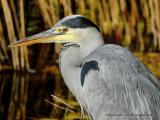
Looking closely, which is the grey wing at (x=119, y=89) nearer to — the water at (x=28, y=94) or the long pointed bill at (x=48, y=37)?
the long pointed bill at (x=48, y=37)

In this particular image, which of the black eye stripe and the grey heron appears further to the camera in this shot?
the black eye stripe

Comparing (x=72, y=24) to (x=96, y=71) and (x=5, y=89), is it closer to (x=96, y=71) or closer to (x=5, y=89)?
(x=96, y=71)

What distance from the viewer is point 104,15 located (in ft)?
25.3

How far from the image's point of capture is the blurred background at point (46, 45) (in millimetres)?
6508

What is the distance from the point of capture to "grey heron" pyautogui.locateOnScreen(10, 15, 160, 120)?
4246 mm

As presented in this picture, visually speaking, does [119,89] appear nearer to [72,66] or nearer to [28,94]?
[72,66]

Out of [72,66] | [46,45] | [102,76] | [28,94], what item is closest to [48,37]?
[72,66]

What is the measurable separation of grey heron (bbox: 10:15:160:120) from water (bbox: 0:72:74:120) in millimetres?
1138

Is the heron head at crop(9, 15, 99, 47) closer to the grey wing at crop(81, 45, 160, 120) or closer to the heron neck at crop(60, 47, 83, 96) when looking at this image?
the heron neck at crop(60, 47, 83, 96)

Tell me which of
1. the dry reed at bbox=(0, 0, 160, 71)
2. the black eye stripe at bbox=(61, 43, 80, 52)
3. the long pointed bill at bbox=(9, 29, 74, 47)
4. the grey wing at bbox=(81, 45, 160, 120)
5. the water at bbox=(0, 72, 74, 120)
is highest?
the long pointed bill at bbox=(9, 29, 74, 47)

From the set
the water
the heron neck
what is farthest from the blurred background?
the heron neck

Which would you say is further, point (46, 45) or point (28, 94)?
point (46, 45)

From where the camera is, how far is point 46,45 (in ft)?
27.2

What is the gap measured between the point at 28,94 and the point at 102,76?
2.55 metres
